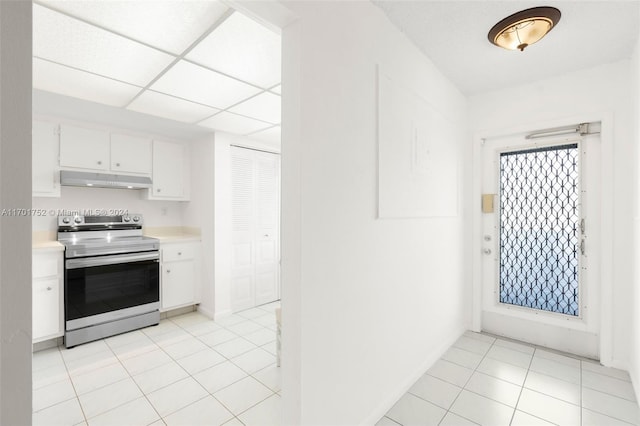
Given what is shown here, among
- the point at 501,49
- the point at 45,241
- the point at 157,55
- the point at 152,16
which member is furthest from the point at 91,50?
the point at 501,49

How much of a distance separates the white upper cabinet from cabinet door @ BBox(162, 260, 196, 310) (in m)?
Answer: 0.91

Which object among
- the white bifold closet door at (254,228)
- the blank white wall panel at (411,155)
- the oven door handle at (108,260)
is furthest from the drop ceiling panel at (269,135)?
the oven door handle at (108,260)

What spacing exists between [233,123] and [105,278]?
2.13 metres

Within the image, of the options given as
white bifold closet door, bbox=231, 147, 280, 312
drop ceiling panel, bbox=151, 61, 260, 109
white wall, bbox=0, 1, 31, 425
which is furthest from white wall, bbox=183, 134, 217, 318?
white wall, bbox=0, 1, 31, 425

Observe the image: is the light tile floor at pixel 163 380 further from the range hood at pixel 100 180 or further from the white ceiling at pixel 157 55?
the white ceiling at pixel 157 55

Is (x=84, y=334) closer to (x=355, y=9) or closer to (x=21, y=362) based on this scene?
(x=21, y=362)

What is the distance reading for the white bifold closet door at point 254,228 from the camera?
13.1ft

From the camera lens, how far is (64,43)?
71.1 inches

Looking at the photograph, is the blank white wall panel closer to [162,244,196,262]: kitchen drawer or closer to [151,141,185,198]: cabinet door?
[162,244,196,262]: kitchen drawer

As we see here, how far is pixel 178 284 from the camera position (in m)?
3.81

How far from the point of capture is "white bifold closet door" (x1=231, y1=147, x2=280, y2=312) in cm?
401

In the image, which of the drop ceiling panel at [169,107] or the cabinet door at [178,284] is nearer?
the drop ceiling panel at [169,107]

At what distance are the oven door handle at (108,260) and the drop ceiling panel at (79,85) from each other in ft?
5.08

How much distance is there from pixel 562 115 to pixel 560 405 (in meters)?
2.42
